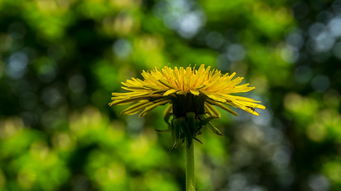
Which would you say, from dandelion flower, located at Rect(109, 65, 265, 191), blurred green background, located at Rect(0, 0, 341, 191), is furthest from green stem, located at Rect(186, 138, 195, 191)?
blurred green background, located at Rect(0, 0, 341, 191)

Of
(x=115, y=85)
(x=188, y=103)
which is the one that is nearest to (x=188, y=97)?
(x=188, y=103)

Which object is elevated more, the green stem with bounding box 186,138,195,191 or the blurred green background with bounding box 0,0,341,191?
the blurred green background with bounding box 0,0,341,191

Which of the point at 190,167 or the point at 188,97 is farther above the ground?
the point at 188,97

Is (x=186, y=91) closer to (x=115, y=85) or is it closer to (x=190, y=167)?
(x=190, y=167)

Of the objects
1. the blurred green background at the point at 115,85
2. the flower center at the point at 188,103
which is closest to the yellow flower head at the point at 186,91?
the flower center at the point at 188,103

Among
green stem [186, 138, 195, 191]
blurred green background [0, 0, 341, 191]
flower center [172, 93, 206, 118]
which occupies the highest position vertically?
blurred green background [0, 0, 341, 191]

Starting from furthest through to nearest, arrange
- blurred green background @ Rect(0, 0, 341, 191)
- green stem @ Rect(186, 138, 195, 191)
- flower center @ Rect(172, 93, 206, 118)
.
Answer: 1. blurred green background @ Rect(0, 0, 341, 191)
2. flower center @ Rect(172, 93, 206, 118)
3. green stem @ Rect(186, 138, 195, 191)

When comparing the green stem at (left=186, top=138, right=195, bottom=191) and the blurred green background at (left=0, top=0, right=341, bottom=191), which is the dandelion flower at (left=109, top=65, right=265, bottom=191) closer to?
the green stem at (left=186, top=138, right=195, bottom=191)

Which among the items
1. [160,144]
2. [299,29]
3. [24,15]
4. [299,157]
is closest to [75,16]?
[24,15]
